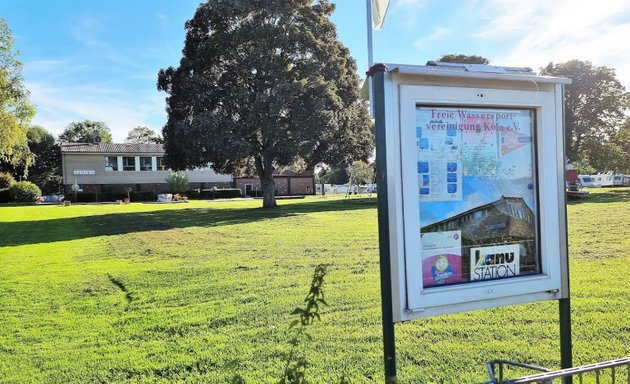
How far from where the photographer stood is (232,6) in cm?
2716

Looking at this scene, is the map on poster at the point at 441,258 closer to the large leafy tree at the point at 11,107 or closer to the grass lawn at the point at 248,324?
the grass lawn at the point at 248,324

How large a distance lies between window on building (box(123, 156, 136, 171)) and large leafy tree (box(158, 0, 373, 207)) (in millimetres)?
34358

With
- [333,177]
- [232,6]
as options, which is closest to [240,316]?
[232,6]

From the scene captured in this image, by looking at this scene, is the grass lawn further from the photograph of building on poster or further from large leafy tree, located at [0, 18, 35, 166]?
large leafy tree, located at [0, 18, 35, 166]

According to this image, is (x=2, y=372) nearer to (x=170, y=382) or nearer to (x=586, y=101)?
(x=170, y=382)

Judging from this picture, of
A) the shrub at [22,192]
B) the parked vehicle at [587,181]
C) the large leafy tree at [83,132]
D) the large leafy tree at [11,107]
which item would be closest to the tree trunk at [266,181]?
the large leafy tree at [11,107]

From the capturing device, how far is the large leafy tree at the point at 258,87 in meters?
25.2

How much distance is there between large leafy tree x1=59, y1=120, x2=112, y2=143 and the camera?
91.2 m

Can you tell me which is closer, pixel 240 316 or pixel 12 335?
pixel 12 335

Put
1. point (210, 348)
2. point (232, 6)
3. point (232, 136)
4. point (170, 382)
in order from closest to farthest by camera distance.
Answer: point (170, 382)
point (210, 348)
point (232, 136)
point (232, 6)

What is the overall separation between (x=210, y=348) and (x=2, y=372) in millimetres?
1735

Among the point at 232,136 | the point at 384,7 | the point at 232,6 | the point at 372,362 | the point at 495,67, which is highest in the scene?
the point at 232,6

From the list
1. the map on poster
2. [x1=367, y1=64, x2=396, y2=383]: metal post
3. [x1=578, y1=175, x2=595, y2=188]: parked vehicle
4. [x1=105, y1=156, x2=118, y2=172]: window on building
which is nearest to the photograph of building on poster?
the map on poster

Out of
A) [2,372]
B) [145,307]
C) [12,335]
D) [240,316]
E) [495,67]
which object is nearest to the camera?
[495,67]
